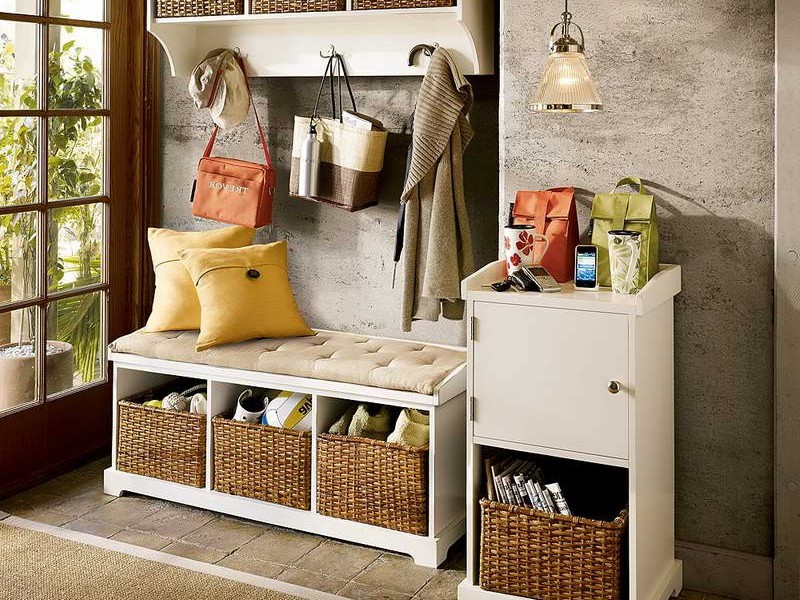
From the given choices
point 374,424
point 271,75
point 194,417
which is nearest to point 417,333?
point 374,424

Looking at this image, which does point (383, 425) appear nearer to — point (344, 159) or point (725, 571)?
point (344, 159)

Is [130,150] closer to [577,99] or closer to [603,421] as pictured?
[577,99]

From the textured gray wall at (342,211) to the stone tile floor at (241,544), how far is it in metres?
0.86

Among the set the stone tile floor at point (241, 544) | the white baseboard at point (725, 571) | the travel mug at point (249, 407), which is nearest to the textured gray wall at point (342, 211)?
the travel mug at point (249, 407)

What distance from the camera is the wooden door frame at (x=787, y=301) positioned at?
2.59 metres

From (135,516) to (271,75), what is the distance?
1682mm

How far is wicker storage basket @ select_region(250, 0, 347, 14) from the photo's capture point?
3.30m

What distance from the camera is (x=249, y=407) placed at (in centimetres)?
343

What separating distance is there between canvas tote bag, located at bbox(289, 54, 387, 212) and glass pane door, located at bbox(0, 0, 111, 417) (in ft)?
2.85

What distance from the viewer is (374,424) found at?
3.20m

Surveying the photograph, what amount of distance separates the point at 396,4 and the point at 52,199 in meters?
1.50

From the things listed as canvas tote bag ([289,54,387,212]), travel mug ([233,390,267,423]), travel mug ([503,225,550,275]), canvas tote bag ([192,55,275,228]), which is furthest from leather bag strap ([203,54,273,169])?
travel mug ([503,225,550,275])

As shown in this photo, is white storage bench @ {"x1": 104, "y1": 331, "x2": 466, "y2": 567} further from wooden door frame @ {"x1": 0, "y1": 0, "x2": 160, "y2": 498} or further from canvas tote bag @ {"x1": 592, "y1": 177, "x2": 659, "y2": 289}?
canvas tote bag @ {"x1": 592, "y1": 177, "x2": 659, "y2": 289}

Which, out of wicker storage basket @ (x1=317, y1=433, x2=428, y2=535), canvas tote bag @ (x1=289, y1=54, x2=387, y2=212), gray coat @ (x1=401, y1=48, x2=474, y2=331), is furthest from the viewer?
canvas tote bag @ (x1=289, y1=54, x2=387, y2=212)
